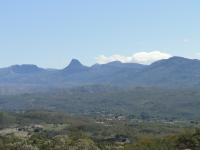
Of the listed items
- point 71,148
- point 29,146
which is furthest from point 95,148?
point 29,146

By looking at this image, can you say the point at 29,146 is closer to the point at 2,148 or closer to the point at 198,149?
the point at 2,148

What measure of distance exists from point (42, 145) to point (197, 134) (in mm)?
41072

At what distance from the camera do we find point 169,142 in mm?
141250

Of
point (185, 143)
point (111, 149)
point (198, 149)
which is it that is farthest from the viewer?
point (111, 149)

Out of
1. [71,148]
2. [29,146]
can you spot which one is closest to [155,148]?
[71,148]

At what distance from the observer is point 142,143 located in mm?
149000

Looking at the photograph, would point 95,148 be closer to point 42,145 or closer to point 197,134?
point 42,145

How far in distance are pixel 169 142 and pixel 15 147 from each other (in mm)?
41396

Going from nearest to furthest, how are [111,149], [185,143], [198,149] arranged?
[198,149] < [185,143] < [111,149]

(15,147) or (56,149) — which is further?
(15,147)

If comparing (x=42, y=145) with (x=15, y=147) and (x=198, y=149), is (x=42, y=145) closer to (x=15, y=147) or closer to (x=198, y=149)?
(x=15, y=147)

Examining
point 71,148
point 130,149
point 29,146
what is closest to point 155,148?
point 130,149

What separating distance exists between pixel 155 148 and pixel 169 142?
7783mm

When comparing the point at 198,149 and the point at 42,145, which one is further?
the point at 42,145
